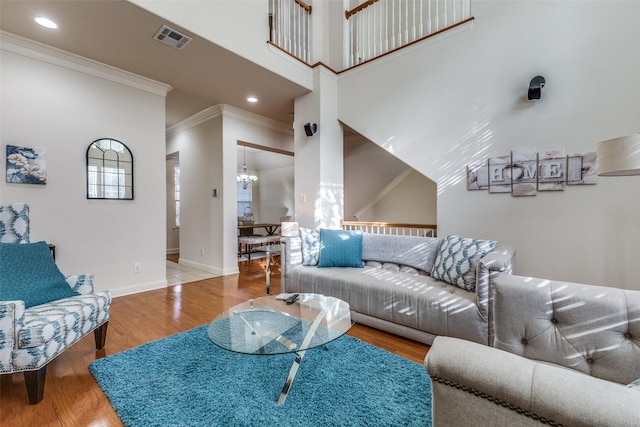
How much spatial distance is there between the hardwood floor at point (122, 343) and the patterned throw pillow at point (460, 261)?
603 mm

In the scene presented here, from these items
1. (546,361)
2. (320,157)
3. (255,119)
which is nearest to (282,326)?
(546,361)

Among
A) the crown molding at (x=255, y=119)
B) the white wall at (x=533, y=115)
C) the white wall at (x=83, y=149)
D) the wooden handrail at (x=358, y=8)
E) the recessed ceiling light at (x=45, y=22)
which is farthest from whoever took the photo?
the crown molding at (x=255, y=119)

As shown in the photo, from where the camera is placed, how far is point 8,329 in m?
1.49

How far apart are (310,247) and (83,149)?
2827 mm

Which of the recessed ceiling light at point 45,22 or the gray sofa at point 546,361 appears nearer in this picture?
the gray sofa at point 546,361

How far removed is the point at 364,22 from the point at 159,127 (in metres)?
3.27

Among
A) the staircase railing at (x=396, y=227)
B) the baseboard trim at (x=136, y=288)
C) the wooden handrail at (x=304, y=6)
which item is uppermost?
the wooden handrail at (x=304, y=6)

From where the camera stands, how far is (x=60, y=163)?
3059mm

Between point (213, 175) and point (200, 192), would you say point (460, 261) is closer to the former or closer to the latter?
point (213, 175)

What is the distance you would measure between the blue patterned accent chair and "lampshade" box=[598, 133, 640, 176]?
328 cm

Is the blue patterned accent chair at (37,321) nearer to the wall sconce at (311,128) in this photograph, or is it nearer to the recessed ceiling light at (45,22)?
the recessed ceiling light at (45,22)

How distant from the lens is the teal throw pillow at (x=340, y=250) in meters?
3.06

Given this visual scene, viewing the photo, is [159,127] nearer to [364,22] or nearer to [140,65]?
Result: [140,65]

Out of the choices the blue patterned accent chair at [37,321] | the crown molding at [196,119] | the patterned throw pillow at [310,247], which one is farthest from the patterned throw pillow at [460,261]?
the crown molding at [196,119]
